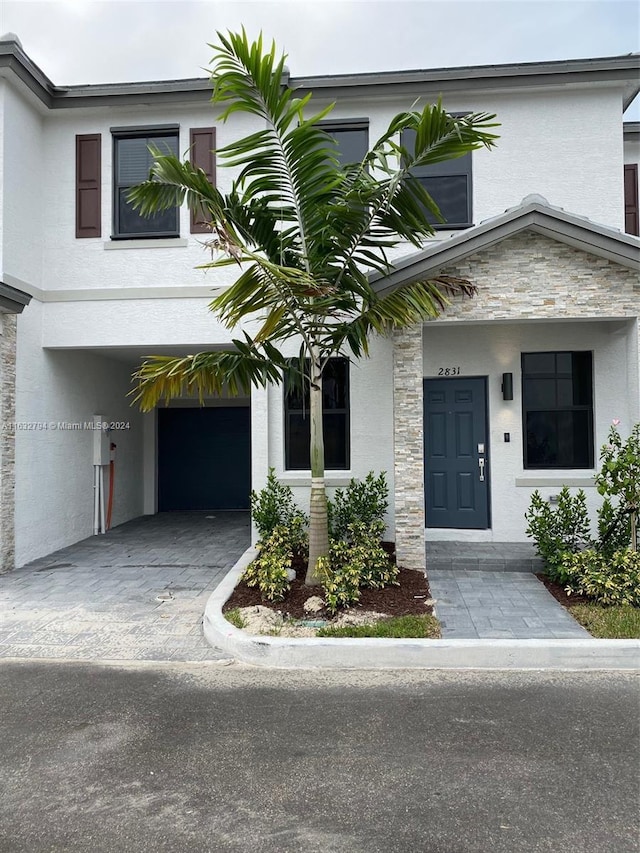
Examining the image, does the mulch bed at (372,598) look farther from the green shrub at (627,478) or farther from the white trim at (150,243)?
the white trim at (150,243)

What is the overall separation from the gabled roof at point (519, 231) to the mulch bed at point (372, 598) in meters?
3.44

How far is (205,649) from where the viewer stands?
5.30m

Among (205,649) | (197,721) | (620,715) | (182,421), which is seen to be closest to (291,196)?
(205,649)

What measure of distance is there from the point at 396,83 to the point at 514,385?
4919 millimetres

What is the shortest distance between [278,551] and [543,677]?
11.0 ft

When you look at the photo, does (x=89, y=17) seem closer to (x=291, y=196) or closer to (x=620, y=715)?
(x=291, y=196)

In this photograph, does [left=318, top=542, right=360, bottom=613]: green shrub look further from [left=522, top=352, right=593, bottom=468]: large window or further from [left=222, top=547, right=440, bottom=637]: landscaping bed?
[left=522, top=352, right=593, bottom=468]: large window

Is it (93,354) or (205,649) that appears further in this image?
(93,354)

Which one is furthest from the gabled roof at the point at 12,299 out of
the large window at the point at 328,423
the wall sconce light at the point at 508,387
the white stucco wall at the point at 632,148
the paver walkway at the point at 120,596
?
the white stucco wall at the point at 632,148

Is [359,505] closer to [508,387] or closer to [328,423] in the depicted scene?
[328,423]

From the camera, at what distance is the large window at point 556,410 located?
8445mm

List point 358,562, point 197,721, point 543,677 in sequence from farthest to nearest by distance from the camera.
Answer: point 358,562 < point 543,677 < point 197,721

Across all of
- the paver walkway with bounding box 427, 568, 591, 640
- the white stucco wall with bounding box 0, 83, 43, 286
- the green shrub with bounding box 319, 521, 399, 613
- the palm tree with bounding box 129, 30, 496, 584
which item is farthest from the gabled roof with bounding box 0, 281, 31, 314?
the paver walkway with bounding box 427, 568, 591, 640

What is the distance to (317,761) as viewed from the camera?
11.4ft
